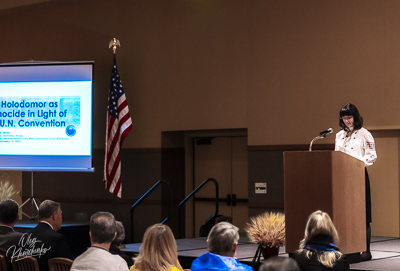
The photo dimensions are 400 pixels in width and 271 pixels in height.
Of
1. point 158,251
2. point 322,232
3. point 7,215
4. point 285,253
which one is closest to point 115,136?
point 285,253

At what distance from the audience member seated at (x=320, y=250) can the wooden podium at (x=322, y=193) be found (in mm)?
985

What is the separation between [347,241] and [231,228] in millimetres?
1795

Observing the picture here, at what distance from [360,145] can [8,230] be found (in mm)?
3378

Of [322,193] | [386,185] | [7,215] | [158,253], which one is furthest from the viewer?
[386,185]

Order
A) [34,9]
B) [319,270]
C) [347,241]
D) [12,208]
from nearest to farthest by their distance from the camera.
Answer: [319,270], [347,241], [12,208], [34,9]

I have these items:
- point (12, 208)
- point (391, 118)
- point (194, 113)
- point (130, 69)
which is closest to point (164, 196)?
point (194, 113)

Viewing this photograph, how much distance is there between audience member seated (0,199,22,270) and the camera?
5508 mm

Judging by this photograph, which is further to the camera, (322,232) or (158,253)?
(322,232)

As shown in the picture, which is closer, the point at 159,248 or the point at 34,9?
the point at 159,248

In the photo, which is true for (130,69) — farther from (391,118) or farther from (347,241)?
(347,241)

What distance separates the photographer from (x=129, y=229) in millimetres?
10492

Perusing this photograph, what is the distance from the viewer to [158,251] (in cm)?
369

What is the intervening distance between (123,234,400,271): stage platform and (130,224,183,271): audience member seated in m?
2.33

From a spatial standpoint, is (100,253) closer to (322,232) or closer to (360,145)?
(322,232)
